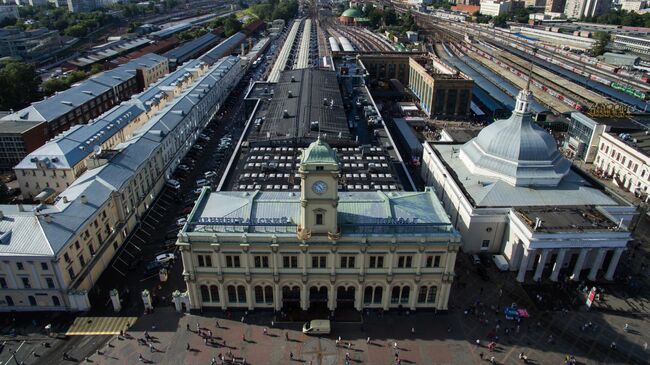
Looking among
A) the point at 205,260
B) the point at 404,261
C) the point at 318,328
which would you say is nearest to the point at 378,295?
the point at 404,261

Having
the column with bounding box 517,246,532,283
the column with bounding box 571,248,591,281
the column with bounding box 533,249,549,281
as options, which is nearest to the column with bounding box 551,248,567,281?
the column with bounding box 533,249,549,281

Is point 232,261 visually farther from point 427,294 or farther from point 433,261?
point 427,294

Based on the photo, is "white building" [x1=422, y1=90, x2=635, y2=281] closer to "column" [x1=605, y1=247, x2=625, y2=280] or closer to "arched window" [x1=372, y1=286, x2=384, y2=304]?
"column" [x1=605, y1=247, x2=625, y2=280]

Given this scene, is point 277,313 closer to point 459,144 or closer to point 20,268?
point 20,268

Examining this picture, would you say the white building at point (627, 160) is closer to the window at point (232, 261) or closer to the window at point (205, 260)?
the window at point (232, 261)

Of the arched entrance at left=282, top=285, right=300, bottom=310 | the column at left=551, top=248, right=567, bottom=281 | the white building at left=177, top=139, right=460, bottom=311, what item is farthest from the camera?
the column at left=551, top=248, right=567, bottom=281

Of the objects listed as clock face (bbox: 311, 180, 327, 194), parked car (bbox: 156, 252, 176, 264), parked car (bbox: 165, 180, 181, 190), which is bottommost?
parked car (bbox: 156, 252, 176, 264)

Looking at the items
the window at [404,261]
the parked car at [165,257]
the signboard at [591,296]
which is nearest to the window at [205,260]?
the parked car at [165,257]

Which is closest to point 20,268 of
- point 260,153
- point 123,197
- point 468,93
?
point 123,197
